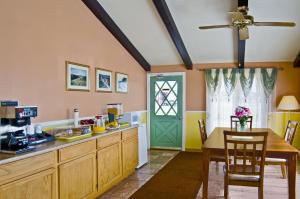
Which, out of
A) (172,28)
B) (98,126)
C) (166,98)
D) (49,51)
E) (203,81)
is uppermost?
(172,28)

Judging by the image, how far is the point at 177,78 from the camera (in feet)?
21.9

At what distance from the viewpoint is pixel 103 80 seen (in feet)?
15.6

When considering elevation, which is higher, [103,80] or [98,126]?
[103,80]

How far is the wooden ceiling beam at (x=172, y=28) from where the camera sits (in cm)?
423

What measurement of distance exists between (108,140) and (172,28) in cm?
231

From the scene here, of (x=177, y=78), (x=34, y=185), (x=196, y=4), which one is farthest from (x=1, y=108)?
(x=177, y=78)

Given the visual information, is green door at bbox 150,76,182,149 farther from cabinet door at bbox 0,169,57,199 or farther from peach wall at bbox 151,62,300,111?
cabinet door at bbox 0,169,57,199

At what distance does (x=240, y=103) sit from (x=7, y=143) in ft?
16.5

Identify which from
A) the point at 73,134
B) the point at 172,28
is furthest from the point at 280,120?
the point at 73,134

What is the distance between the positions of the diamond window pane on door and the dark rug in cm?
149

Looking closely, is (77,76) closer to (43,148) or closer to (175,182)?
(43,148)

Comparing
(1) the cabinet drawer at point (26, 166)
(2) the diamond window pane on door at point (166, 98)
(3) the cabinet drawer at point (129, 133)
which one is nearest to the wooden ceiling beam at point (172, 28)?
(2) the diamond window pane on door at point (166, 98)

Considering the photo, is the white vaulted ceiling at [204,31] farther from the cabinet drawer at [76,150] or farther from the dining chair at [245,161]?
the cabinet drawer at [76,150]

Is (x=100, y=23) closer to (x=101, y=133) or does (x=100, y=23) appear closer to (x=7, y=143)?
(x=101, y=133)
